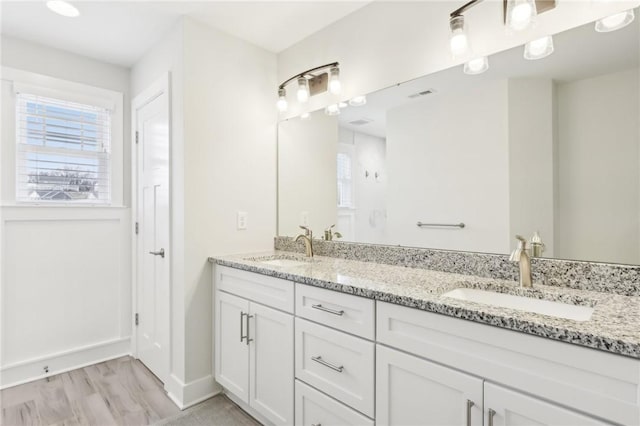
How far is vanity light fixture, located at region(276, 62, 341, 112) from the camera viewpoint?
216 centimetres

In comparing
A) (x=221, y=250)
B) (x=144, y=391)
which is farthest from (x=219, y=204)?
(x=144, y=391)

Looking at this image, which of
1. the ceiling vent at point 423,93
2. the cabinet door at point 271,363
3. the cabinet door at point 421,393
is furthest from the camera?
the ceiling vent at point 423,93

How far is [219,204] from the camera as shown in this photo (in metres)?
2.28

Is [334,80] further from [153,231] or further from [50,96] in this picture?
[50,96]

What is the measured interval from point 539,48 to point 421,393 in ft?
4.73

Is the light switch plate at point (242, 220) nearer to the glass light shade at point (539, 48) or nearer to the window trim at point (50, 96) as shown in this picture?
the window trim at point (50, 96)

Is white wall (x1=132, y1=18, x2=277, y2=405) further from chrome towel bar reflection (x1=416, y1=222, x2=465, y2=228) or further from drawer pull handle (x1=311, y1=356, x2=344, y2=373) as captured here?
chrome towel bar reflection (x1=416, y1=222, x2=465, y2=228)

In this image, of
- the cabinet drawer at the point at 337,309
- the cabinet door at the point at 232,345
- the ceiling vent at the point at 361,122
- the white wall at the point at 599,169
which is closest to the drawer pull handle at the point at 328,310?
the cabinet drawer at the point at 337,309

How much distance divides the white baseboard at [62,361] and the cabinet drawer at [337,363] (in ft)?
6.51

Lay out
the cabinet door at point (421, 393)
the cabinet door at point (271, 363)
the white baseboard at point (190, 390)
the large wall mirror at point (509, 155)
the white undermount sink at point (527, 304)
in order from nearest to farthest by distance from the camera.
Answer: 1. the cabinet door at point (421, 393)
2. the white undermount sink at point (527, 304)
3. the large wall mirror at point (509, 155)
4. the cabinet door at point (271, 363)
5. the white baseboard at point (190, 390)

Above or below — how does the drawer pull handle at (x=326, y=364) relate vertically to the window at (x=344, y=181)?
below

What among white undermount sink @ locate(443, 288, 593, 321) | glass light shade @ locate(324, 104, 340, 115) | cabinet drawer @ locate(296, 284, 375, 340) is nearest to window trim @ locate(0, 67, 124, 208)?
glass light shade @ locate(324, 104, 340, 115)

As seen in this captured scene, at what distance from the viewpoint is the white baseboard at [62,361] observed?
2.33m

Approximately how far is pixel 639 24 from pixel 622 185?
57 centimetres
